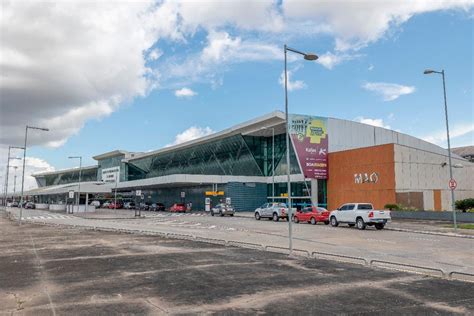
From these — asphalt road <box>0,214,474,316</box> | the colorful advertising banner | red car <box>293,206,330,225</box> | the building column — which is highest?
the colorful advertising banner

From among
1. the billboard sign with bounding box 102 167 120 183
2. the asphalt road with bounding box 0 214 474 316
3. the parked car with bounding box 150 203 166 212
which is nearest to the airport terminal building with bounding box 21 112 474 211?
the parked car with bounding box 150 203 166 212

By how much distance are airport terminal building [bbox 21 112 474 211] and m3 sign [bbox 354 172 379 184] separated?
11 cm

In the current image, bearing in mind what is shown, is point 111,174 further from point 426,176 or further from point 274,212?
point 426,176

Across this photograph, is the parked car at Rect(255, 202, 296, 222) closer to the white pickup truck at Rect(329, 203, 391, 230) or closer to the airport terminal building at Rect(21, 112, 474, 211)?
the airport terminal building at Rect(21, 112, 474, 211)

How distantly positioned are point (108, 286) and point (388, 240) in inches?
641

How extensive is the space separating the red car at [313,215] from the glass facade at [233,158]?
18.1 meters

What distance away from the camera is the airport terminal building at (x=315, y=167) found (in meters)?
43.9

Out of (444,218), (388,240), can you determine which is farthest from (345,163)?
(388,240)

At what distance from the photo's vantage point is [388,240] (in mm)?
21984

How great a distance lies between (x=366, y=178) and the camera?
4578cm

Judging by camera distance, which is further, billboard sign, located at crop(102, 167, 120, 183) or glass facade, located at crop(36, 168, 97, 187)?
glass facade, located at crop(36, 168, 97, 187)

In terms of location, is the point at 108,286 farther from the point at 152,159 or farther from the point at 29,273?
the point at 152,159

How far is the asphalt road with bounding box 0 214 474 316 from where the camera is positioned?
7980 mm

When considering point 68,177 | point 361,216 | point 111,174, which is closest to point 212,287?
point 361,216
